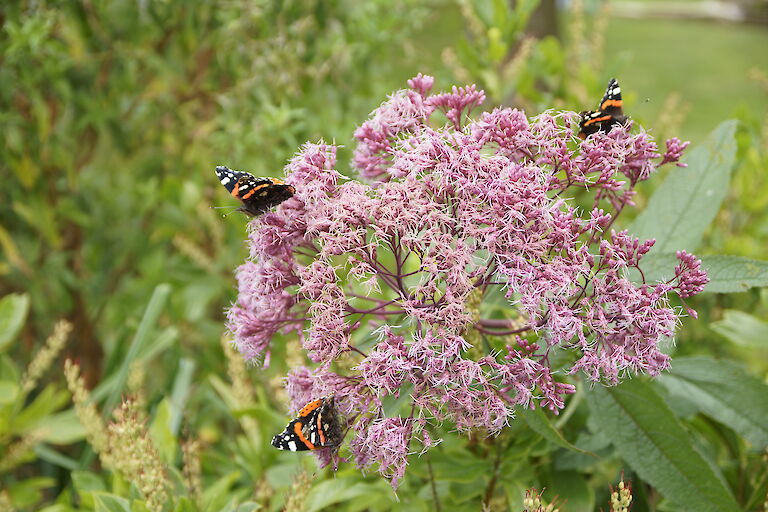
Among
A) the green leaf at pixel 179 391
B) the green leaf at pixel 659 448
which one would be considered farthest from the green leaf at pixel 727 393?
the green leaf at pixel 179 391

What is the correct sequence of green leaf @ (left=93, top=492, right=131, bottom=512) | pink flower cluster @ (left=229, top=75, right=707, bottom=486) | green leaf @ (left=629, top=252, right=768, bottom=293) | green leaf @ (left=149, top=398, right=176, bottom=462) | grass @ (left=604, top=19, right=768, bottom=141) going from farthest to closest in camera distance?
grass @ (left=604, top=19, right=768, bottom=141) < green leaf @ (left=149, top=398, right=176, bottom=462) < green leaf @ (left=93, top=492, right=131, bottom=512) < green leaf @ (left=629, top=252, right=768, bottom=293) < pink flower cluster @ (left=229, top=75, right=707, bottom=486)

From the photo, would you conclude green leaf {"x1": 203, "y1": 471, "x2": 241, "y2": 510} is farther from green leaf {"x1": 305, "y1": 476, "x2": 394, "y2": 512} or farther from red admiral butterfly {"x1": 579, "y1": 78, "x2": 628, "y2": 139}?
red admiral butterfly {"x1": 579, "y1": 78, "x2": 628, "y2": 139}

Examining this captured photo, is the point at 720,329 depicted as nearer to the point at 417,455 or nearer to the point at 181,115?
the point at 417,455

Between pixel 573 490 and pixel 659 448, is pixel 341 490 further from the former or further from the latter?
pixel 659 448

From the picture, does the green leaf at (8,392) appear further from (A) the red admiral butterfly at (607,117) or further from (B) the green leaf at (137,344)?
(A) the red admiral butterfly at (607,117)

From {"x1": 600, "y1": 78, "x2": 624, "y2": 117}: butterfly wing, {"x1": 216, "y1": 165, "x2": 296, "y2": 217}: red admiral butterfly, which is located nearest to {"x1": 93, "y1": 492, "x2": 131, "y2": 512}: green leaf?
{"x1": 216, "y1": 165, "x2": 296, "y2": 217}: red admiral butterfly

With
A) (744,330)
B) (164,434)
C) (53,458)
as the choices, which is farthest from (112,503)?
(744,330)
